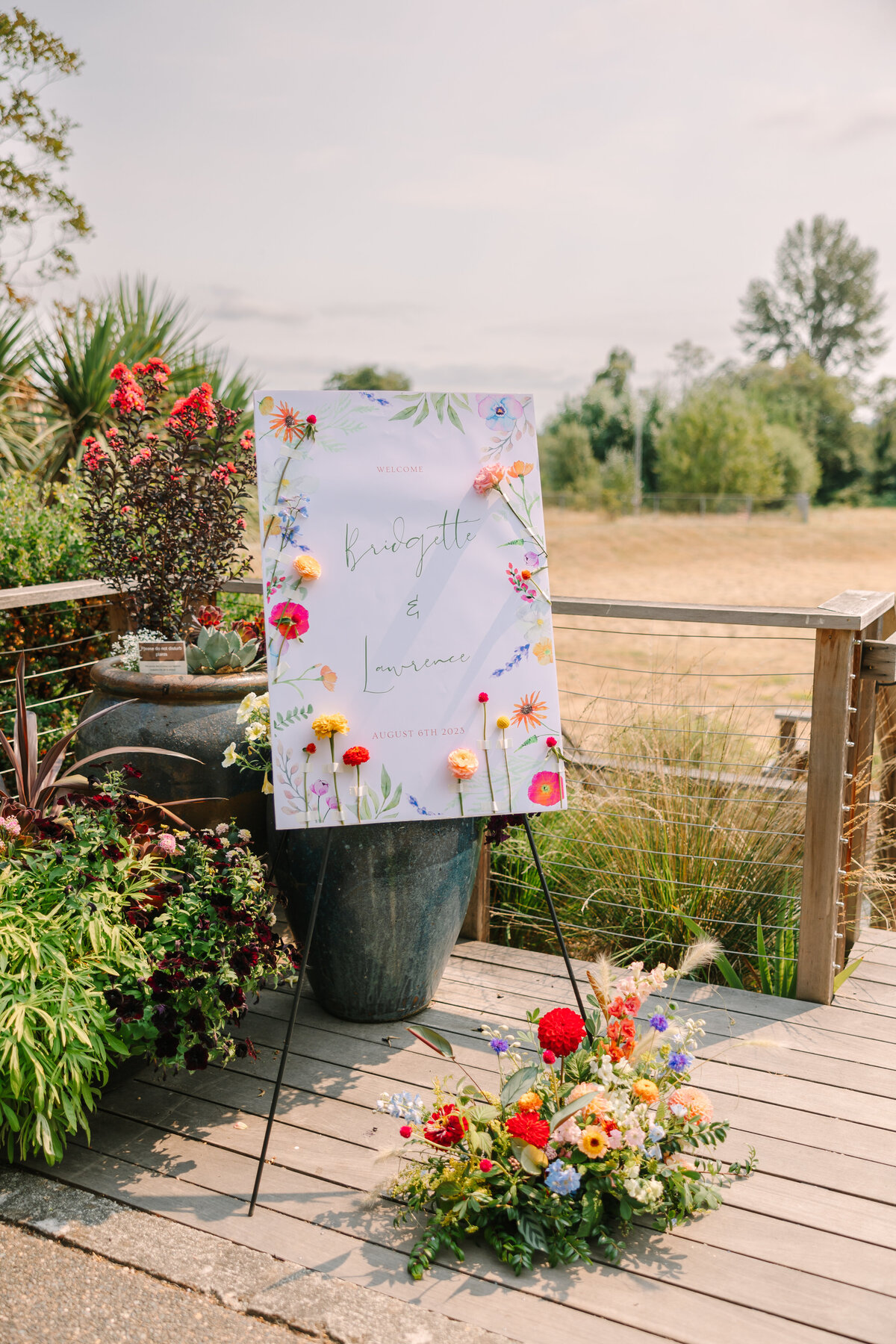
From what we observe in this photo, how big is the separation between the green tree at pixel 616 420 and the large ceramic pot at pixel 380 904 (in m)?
38.8

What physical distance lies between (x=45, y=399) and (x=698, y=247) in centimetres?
5700

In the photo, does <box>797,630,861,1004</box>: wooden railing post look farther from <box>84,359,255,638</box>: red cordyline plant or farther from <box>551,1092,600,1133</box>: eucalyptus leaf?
<box>84,359,255,638</box>: red cordyline plant

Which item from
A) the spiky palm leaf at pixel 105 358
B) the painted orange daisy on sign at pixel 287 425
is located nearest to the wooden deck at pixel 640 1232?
the painted orange daisy on sign at pixel 287 425

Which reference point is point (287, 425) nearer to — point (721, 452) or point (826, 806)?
point (826, 806)

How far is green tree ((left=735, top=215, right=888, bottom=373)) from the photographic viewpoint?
48594mm

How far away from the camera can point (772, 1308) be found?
1.58 meters

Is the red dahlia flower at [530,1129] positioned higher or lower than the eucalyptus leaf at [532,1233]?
higher

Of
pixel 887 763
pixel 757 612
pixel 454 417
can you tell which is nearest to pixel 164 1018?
pixel 454 417

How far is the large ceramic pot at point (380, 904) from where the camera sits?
7.50 feet

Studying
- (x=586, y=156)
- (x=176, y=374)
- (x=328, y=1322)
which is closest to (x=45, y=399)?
(x=176, y=374)

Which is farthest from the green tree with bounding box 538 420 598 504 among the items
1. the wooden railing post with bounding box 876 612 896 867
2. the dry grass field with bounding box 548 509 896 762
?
the wooden railing post with bounding box 876 612 896 867

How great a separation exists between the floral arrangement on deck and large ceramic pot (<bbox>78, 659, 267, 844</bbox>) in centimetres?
88

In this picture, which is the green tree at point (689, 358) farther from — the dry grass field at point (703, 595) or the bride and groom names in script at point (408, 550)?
the bride and groom names in script at point (408, 550)

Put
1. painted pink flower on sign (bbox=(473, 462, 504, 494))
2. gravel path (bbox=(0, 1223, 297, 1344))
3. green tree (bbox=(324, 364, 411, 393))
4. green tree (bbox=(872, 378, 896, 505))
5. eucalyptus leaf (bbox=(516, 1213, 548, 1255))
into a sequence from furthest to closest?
green tree (bbox=(324, 364, 411, 393)) → green tree (bbox=(872, 378, 896, 505)) → painted pink flower on sign (bbox=(473, 462, 504, 494)) → eucalyptus leaf (bbox=(516, 1213, 548, 1255)) → gravel path (bbox=(0, 1223, 297, 1344))
